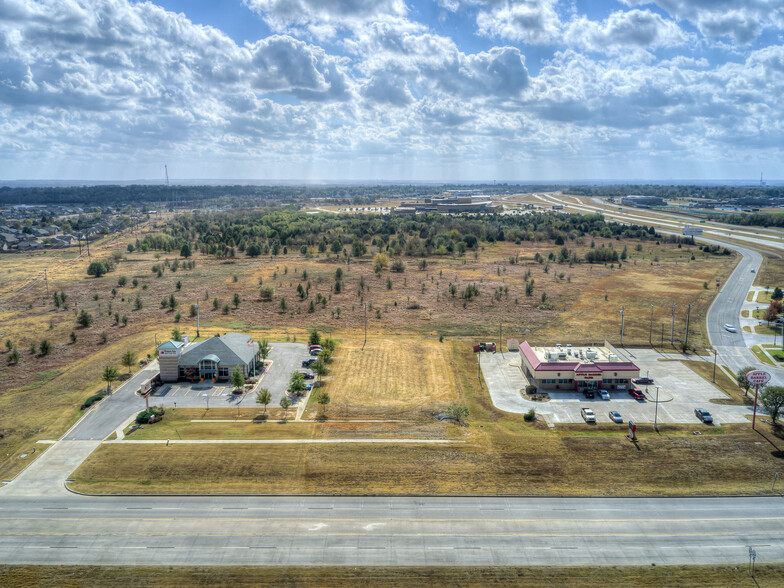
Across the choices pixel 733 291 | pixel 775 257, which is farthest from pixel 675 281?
pixel 775 257

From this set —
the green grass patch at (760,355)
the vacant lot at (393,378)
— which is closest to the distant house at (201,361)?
the vacant lot at (393,378)

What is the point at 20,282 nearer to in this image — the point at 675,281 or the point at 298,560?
the point at 298,560

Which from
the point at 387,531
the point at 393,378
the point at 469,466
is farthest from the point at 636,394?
the point at 387,531

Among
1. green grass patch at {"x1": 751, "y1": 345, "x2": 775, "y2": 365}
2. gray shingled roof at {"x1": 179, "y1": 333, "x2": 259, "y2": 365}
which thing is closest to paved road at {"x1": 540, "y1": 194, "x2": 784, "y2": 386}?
green grass patch at {"x1": 751, "y1": 345, "x2": 775, "y2": 365}

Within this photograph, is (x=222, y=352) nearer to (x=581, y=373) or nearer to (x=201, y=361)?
(x=201, y=361)

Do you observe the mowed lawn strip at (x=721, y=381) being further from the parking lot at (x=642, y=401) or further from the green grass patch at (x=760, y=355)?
the green grass patch at (x=760, y=355)
